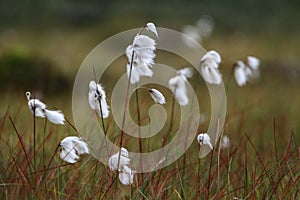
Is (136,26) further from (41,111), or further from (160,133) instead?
(41,111)

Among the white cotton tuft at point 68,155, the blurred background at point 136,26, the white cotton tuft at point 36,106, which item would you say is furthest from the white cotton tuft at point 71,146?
the blurred background at point 136,26

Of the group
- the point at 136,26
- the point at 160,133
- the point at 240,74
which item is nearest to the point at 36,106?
the point at 240,74

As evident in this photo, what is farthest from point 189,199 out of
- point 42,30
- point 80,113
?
point 42,30

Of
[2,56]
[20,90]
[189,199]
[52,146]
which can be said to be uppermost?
[2,56]

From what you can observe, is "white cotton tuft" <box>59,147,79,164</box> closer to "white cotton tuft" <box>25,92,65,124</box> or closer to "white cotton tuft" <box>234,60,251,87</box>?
"white cotton tuft" <box>25,92,65,124</box>

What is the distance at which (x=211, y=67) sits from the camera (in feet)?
7.82

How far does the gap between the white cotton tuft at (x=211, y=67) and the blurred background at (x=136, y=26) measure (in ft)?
8.38

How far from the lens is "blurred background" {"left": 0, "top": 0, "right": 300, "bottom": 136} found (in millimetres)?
5961

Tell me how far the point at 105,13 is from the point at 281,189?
11593 mm

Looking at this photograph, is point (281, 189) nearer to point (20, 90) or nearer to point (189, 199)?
point (189, 199)

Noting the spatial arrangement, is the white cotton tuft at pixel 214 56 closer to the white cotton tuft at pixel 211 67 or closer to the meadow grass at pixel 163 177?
the white cotton tuft at pixel 211 67

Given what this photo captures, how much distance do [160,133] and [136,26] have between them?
8078 mm

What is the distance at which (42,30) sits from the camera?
Result: 39.6 feet

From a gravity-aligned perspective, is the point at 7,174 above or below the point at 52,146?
below
